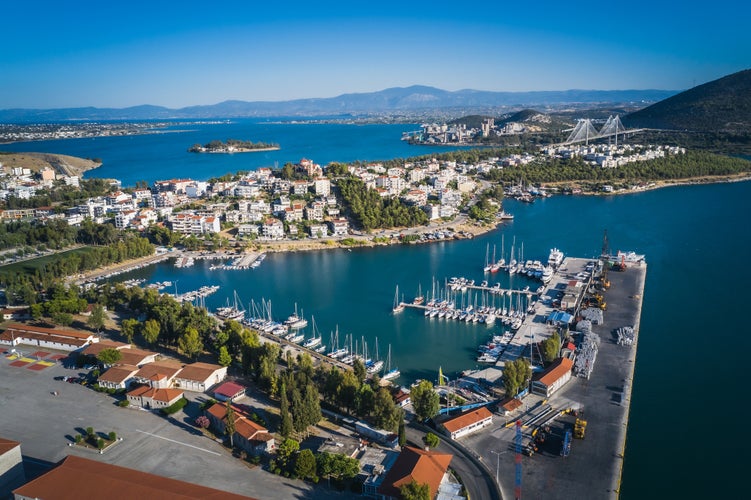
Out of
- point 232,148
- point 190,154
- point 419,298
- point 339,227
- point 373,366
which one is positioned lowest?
point 373,366

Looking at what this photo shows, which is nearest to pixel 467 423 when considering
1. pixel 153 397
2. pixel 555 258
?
pixel 153 397

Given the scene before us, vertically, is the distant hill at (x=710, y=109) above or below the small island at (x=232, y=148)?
above

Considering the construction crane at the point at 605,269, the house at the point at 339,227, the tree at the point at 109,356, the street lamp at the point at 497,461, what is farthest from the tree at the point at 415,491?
the house at the point at 339,227

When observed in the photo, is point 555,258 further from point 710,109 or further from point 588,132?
point 710,109

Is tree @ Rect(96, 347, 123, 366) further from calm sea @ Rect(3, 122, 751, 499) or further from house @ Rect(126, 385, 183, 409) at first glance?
calm sea @ Rect(3, 122, 751, 499)

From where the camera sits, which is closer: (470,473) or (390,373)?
(470,473)

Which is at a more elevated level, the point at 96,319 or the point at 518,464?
the point at 96,319

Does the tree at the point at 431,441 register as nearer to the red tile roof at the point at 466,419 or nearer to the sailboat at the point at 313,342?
the red tile roof at the point at 466,419
